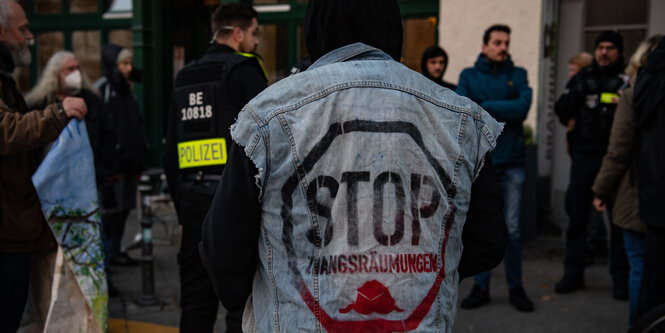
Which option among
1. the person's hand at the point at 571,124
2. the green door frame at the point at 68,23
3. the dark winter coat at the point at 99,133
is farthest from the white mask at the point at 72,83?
the green door frame at the point at 68,23

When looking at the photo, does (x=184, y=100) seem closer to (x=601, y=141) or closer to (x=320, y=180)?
(x=320, y=180)

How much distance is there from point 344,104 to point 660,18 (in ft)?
22.9

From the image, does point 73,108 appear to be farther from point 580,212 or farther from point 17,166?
point 580,212

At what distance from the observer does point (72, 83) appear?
213 inches

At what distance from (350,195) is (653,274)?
2.66 metres

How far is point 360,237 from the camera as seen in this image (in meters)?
1.95

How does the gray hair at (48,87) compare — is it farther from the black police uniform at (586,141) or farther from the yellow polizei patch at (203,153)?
the black police uniform at (586,141)

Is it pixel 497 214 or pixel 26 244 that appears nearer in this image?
pixel 497 214

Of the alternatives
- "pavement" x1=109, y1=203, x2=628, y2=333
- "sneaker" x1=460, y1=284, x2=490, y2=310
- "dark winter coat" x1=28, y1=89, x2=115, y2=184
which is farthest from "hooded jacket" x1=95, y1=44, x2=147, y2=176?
"sneaker" x1=460, y1=284, x2=490, y2=310

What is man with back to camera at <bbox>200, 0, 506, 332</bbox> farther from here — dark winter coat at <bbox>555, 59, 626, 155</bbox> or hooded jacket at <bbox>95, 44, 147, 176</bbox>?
hooded jacket at <bbox>95, 44, 147, 176</bbox>

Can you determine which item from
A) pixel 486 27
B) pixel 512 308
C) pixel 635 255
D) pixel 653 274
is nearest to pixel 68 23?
pixel 486 27

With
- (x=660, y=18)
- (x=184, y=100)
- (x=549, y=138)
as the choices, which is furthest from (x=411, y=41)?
(x=184, y=100)

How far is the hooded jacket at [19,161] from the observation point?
11.7ft

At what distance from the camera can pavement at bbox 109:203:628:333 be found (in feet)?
17.5
